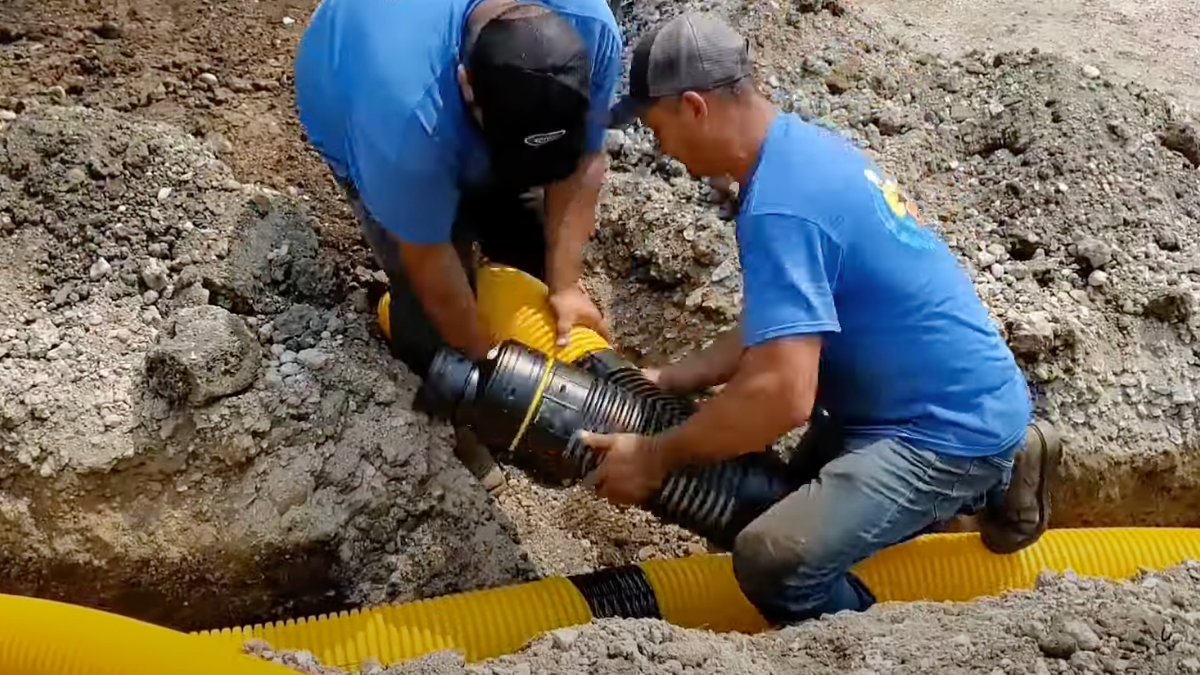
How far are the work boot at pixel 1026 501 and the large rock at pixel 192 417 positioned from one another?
1.09m

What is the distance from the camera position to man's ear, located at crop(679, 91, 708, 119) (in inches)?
77.1

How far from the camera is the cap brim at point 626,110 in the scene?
6.75 feet

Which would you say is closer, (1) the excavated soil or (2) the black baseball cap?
(2) the black baseball cap

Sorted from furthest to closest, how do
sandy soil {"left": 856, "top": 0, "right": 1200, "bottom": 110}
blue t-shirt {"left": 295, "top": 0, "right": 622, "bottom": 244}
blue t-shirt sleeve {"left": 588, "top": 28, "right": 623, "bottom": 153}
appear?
sandy soil {"left": 856, "top": 0, "right": 1200, "bottom": 110} → blue t-shirt sleeve {"left": 588, "top": 28, "right": 623, "bottom": 153} → blue t-shirt {"left": 295, "top": 0, "right": 622, "bottom": 244}

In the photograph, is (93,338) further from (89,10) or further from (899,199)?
(899,199)

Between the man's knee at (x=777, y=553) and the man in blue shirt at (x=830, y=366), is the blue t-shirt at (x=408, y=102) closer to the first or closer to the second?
the man in blue shirt at (x=830, y=366)

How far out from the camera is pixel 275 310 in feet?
8.69

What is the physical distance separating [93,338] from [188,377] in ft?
1.01

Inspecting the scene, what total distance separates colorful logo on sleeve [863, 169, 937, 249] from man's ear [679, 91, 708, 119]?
320 mm

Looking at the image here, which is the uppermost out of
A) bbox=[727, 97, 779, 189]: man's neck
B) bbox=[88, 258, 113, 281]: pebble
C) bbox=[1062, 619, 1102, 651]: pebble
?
bbox=[727, 97, 779, 189]: man's neck

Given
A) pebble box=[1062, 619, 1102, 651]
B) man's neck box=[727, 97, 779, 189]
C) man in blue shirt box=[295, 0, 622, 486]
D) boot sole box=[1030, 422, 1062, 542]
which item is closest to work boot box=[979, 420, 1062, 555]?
boot sole box=[1030, 422, 1062, 542]

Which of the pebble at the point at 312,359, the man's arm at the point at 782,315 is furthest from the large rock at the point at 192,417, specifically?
the man's arm at the point at 782,315

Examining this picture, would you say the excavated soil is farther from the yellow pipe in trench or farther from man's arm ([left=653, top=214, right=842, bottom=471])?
man's arm ([left=653, top=214, right=842, bottom=471])

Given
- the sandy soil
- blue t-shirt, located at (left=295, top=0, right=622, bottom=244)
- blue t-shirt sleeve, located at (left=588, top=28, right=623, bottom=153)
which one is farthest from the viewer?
the sandy soil
